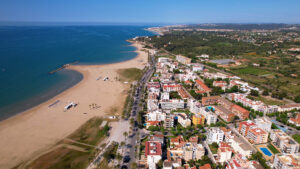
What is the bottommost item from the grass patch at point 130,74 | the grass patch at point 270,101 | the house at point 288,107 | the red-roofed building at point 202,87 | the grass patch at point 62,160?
the grass patch at point 62,160

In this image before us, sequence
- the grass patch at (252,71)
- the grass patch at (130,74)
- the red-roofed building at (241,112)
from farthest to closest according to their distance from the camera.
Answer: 1. the grass patch at (252,71)
2. the grass patch at (130,74)
3. the red-roofed building at (241,112)

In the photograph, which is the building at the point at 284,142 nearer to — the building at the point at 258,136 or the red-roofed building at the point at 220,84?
the building at the point at 258,136

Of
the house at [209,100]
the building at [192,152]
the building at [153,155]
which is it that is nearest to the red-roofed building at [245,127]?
the building at [192,152]

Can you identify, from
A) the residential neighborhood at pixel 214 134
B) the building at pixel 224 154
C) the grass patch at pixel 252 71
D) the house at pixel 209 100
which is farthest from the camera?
the grass patch at pixel 252 71

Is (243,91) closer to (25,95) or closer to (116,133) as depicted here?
(116,133)

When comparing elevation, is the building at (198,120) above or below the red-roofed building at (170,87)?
below

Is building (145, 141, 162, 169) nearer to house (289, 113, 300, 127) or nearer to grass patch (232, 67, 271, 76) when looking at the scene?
house (289, 113, 300, 127)
